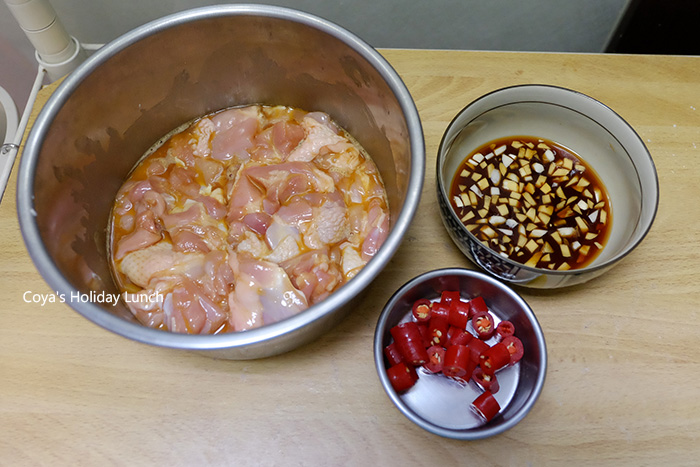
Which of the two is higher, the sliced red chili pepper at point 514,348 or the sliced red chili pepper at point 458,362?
the sliced red chili pepper at point 458,362

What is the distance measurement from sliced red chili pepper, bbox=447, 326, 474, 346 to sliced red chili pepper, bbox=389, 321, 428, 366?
67 mm

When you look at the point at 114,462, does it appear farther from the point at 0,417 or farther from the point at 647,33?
the point at 647,33

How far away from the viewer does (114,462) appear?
3.54ft

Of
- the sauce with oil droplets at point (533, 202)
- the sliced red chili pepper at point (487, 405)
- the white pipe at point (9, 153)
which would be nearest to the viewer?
the sliced red chili pepper at point (487, 405)

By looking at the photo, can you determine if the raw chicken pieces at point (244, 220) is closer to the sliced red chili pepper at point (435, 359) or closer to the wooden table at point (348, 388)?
the wooden table at point (348, 388)

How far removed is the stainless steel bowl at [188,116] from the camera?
92 centimetres

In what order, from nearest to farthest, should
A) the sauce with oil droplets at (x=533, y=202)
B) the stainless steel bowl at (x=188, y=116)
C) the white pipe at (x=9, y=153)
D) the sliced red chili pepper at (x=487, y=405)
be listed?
1. the stainless steel bowl at (x=188, y=116)
2. the sliced red chili pepper at (x=487, y=405)
3. the sauce with oil droplets at (x=533, y=202)
4. the white pipe at (x=9, y=153)

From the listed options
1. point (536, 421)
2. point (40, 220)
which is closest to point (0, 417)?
point (40, 220)

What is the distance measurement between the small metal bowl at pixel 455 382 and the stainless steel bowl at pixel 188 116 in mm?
152

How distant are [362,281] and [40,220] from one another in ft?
2.13

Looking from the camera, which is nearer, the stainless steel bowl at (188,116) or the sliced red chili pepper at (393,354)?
the stainless steel bowl at (188,116)

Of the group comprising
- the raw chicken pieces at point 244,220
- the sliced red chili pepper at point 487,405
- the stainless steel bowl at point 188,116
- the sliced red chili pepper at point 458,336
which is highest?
A: the stainless steel bowl at point 188,116

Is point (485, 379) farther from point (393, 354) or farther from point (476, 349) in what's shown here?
point (393, 354)

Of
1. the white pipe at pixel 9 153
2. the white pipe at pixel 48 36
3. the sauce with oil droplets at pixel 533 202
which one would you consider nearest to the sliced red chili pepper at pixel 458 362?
the sauce with oil droplets at pixel 533 202
